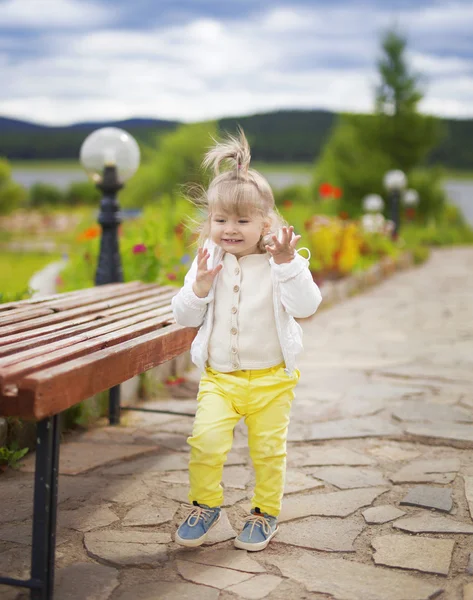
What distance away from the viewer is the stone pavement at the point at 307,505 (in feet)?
7.88

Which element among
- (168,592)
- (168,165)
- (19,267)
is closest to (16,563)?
(168,592)

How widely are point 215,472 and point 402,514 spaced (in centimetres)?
84

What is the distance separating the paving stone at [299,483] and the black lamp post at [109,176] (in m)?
2.03

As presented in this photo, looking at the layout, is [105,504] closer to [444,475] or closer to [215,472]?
[215,472]

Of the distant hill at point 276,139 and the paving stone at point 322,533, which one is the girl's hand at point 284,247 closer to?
the paving stone at point 322,533

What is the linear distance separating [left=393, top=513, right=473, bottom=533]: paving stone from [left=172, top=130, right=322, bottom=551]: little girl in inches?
20.4

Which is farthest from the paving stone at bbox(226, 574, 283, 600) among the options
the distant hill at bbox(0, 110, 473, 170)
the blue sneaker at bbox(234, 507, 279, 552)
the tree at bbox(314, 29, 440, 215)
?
the distant hill at bbox(0, 110, 473, 170)

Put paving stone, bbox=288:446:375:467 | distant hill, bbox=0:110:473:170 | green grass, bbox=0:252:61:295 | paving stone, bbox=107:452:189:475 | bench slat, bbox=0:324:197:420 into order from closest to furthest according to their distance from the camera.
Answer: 1. bench slat, bbox=0:324:197:420
2. paving stone, bbox=107:452:189:475
3. paving stone, bbox=288:446:375:467
4. green grass, bbox=0:252:61:295
5. distant hill, bbox=0:110:473:170

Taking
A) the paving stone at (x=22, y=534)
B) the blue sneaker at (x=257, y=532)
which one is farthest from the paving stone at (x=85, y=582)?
the blue sneaker at (x=257, y=532)

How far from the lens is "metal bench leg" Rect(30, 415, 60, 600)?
2158 millimetres

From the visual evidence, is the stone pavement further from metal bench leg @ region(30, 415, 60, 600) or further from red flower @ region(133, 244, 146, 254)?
red flower @ region(133, 244, 146, 254)

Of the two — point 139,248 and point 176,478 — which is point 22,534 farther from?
point 139,248

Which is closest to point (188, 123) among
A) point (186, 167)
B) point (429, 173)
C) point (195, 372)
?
point (186, 167)

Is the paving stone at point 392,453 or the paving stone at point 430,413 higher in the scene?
the paving stone at point 430,413
